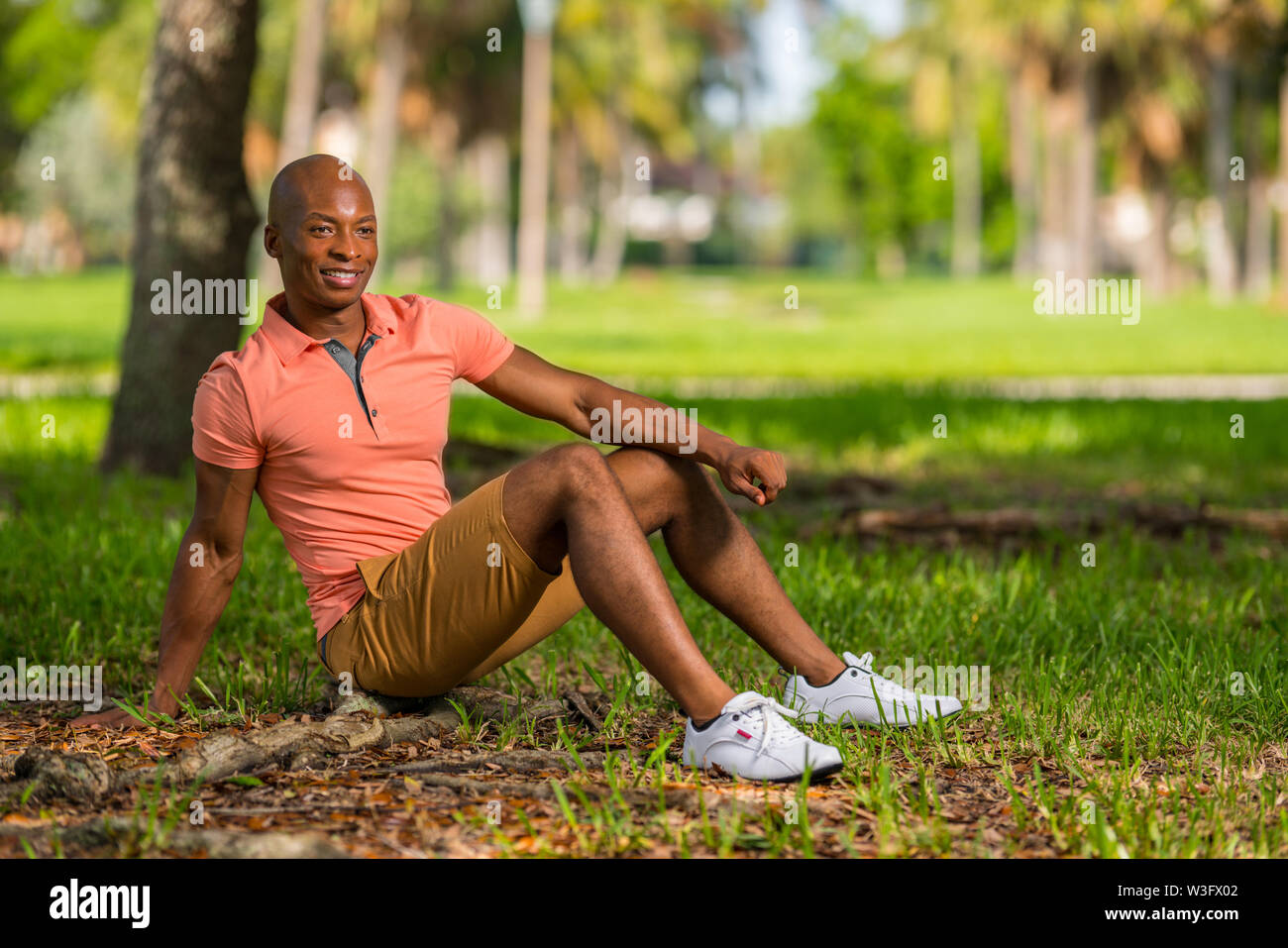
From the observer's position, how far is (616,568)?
3.14m

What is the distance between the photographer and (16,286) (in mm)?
37875

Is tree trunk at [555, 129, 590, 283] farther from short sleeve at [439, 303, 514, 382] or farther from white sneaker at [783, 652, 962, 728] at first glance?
white sneaker at [783, 652, 962, 728]

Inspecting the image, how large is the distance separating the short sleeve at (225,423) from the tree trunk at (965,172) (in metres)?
42.7

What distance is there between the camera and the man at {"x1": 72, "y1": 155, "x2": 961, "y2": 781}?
318cm

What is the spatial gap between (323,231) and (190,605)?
930mm

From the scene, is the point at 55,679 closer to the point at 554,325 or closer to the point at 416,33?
the point at 554,325

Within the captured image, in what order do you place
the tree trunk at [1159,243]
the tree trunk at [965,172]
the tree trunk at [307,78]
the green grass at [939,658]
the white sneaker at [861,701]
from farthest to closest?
1. the tree trunk at [965,172]
2. the tree trunk at [1159,243]
3. the tree trunk at [307,78]
4. the white sneaker at [861,701]
5. the green grass at [939,658]

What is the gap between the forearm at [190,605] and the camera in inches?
136

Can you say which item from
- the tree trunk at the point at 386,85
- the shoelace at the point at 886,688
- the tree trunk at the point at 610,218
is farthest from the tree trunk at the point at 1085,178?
the shoelace at the point at 886,688

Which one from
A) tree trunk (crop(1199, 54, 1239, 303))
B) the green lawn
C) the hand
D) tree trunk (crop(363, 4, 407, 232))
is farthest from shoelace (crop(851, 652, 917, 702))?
tree trunk (crop(1199, 54, 1239, 303))

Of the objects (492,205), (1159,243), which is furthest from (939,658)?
(492,205)

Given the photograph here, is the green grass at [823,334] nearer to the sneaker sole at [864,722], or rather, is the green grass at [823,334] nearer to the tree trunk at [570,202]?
the sneaker sole at [864,722]

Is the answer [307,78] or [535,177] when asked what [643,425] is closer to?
[307,78]
